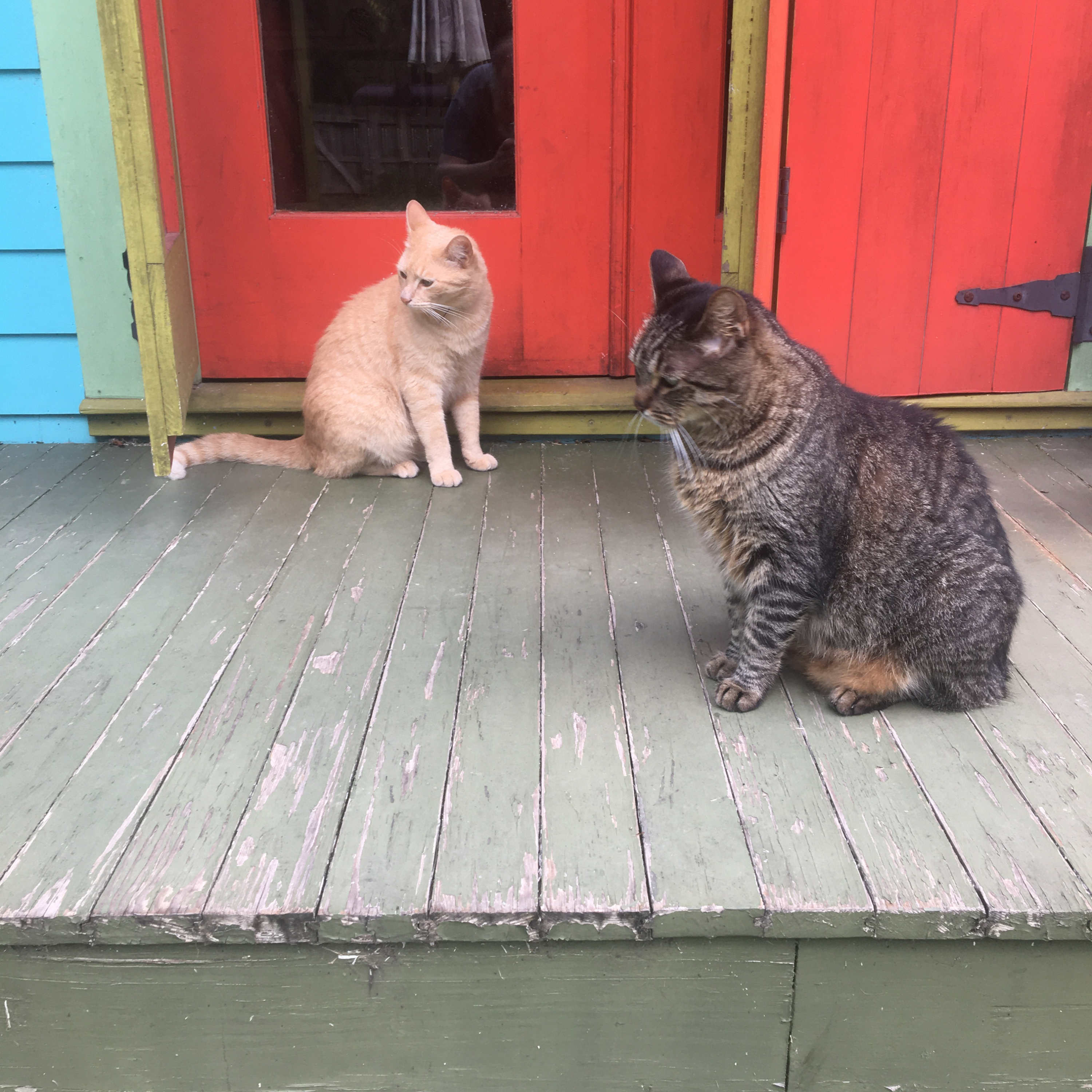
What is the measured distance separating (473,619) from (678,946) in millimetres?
1020

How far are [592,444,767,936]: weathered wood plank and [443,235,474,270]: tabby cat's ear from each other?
0.97 m

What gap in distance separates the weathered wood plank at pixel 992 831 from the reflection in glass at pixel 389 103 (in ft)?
7.71

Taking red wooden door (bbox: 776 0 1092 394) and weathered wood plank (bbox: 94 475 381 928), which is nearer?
weathered wood plank (bbox: 94 475 381 928)

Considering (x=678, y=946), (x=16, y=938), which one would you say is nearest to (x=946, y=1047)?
(x=678, y=946)

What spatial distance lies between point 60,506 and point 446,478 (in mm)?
1182

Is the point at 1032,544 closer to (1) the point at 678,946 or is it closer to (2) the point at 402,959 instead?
(1) the point at 678,946

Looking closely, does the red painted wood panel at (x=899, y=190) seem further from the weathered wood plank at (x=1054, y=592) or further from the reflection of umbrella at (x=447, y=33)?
the reflection of umbrella at (x=447, y=33)

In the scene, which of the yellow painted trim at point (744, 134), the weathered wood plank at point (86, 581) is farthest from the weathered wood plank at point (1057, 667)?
the weathered wood plank at point (86, 581)

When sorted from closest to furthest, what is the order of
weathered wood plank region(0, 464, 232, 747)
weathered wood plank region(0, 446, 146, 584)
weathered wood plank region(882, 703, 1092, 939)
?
weathered wood plank region(882, 703, 1092, 939) < weathered wood plank region(0, 464, 232, 747) < weathered wood plank region(0, 446, 146, 584)

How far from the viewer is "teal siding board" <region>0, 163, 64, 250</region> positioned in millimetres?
3197

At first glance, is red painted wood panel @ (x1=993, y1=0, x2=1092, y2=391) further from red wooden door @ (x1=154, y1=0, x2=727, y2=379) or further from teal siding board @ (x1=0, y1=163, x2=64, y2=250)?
teal siding board @ (x1=0, y1=163, x2=64, y2=250)

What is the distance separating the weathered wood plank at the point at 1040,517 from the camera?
2.55 meters

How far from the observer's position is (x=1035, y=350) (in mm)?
3293

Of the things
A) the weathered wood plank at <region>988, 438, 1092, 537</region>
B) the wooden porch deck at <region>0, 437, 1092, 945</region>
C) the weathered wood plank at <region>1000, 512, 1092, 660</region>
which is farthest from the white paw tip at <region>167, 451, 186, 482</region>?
the weathered wood plank at <region>988, 438, 1092, 537</region>
